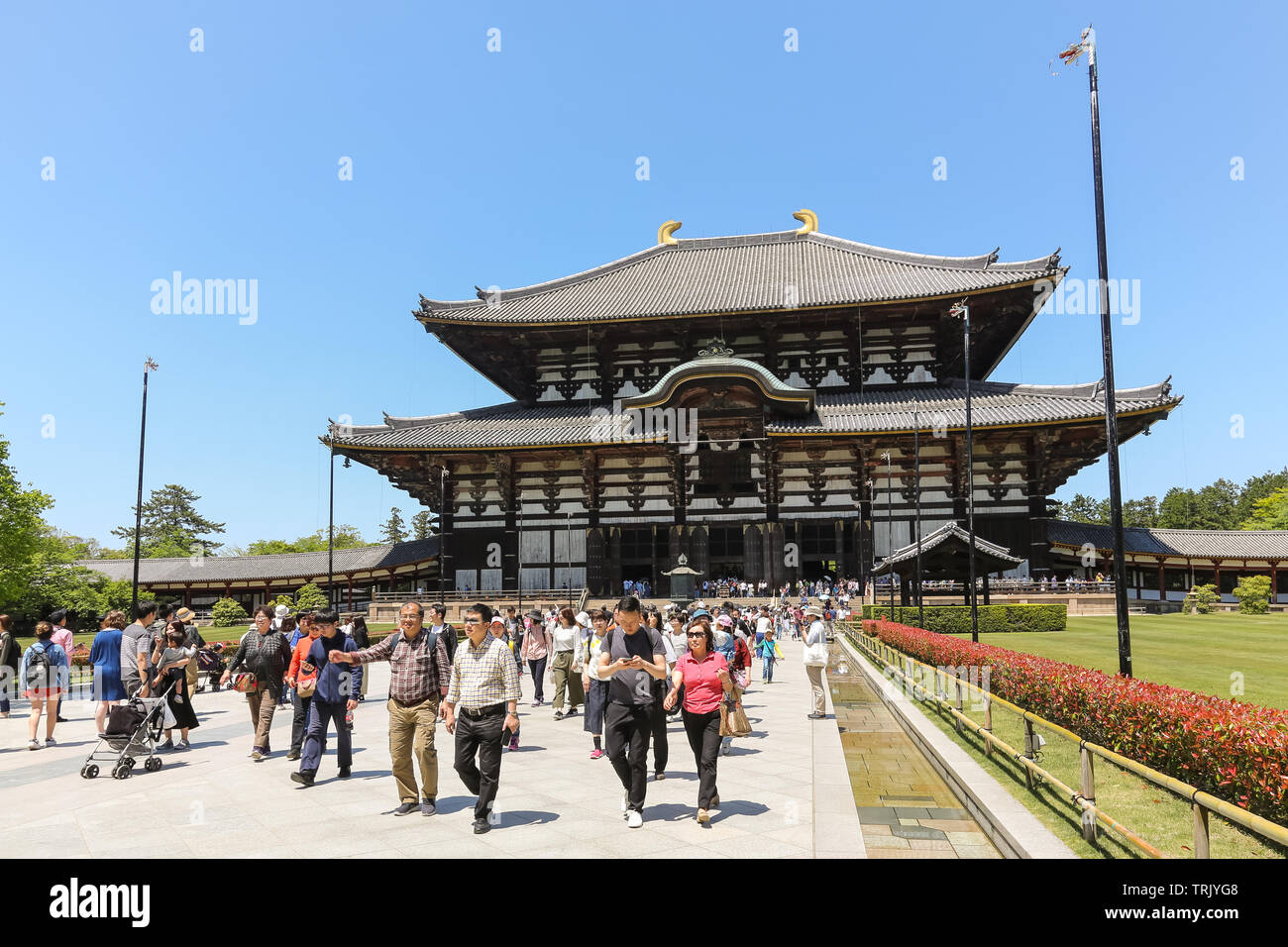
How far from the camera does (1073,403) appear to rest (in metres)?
33.1

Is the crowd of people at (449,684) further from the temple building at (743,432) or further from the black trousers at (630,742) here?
the temple building at (743,432)

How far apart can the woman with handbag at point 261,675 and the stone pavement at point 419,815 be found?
44 cm

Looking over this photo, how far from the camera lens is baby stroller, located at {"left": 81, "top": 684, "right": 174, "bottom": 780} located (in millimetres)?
9180

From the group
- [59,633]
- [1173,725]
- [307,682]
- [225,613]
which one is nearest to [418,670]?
[307,682]

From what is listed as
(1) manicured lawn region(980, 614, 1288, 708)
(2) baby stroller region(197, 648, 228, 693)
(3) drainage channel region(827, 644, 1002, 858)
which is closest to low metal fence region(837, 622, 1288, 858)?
(3) drainage channel region(827, 644, 1002, 858)

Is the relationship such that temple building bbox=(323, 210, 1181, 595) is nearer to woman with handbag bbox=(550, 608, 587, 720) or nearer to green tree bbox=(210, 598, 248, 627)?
green tree bbox=(210, 598, 248, 627)

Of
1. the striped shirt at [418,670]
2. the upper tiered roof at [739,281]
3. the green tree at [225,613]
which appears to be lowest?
the green tree at [225,613]

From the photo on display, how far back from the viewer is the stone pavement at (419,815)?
240 inches

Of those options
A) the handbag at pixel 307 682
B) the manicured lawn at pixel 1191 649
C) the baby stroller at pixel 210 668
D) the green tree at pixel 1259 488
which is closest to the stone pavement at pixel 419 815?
the handbag at pixel 307 682

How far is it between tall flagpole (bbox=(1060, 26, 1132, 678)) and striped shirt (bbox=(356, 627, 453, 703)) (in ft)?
25.4

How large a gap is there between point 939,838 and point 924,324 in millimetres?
34918

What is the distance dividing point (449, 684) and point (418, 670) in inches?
13.1

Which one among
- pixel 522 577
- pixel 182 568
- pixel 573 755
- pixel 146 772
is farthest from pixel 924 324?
pixel 182 568
